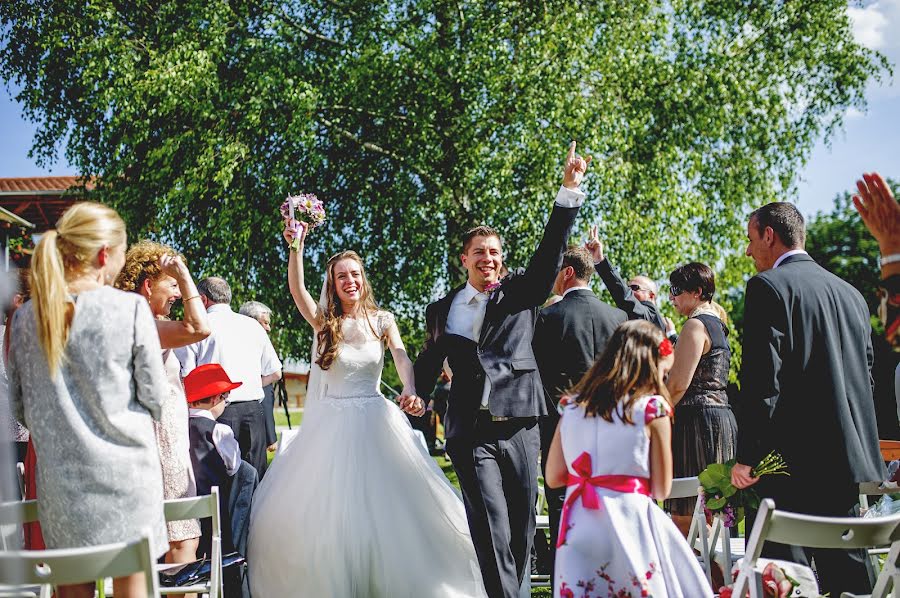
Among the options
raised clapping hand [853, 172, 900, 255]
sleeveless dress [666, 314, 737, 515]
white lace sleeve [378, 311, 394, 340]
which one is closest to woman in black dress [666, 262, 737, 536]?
sleeveless dress [666, 314, 737, 515]

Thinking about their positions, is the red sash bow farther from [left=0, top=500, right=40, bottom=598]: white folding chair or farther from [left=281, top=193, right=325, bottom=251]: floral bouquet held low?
[left=281, top=193, right=325, bottom=251]: floral bouquet held low

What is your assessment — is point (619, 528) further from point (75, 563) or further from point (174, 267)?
point (174, 267)

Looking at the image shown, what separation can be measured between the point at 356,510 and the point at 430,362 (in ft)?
2.93

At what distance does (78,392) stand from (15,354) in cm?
28

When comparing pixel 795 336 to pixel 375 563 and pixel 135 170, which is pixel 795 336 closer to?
pixel 375 563

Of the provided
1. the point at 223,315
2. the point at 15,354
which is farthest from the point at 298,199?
the point at 15,354

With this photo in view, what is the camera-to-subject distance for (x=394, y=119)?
39.2 feet

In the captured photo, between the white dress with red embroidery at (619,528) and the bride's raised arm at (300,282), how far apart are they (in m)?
2.26

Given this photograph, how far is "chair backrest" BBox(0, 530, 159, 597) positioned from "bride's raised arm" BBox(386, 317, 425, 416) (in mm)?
1990

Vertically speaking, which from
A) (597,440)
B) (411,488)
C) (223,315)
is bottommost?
(411,488)

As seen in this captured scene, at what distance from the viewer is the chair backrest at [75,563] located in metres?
2.43

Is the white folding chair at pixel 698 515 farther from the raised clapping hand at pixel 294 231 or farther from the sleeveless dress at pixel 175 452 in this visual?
the raised clapping hand at pixel 294 231

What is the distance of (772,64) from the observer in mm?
13000

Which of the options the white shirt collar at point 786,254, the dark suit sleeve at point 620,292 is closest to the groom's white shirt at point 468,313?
the dark suit sleeve at point 620,292
